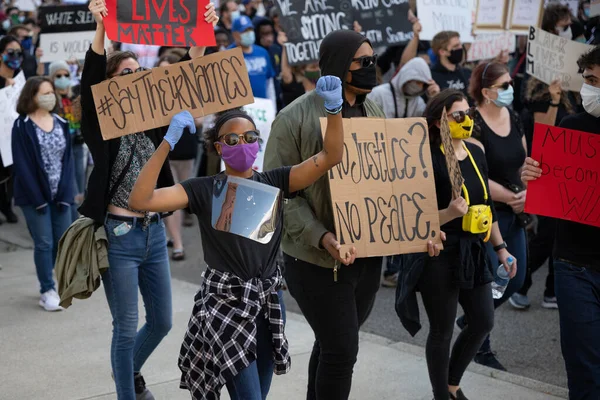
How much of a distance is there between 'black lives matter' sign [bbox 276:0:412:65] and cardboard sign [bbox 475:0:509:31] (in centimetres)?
119

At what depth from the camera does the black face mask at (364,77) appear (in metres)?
4.02

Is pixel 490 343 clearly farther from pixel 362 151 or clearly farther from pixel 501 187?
pixel 362 151

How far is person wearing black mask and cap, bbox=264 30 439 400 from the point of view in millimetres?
3971

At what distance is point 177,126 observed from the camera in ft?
11.5

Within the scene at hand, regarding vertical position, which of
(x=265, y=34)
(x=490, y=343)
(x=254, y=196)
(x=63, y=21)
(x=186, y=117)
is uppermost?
(x=186, y=117)

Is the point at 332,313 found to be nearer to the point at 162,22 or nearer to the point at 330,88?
the point at 330,88

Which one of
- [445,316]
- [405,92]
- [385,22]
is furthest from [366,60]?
[385,22]

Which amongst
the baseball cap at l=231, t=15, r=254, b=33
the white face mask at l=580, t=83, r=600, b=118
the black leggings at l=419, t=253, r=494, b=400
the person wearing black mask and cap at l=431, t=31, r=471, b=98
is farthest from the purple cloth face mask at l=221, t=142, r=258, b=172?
the baseball cap at l=231, t=15, r=254, b=33

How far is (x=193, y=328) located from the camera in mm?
3711

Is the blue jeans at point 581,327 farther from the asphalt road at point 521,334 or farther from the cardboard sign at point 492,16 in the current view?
the cardboard sign at point 492,16

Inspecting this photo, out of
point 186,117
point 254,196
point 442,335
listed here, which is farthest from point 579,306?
point 186,117

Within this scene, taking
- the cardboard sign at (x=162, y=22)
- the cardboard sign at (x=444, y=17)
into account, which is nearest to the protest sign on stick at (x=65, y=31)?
the cardboard sign at (x=444, y=17)

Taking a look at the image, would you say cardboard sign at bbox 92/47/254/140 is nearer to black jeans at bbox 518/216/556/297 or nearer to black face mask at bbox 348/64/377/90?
black face mask at bbox 348/64/377/90

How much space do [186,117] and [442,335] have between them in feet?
6.49
